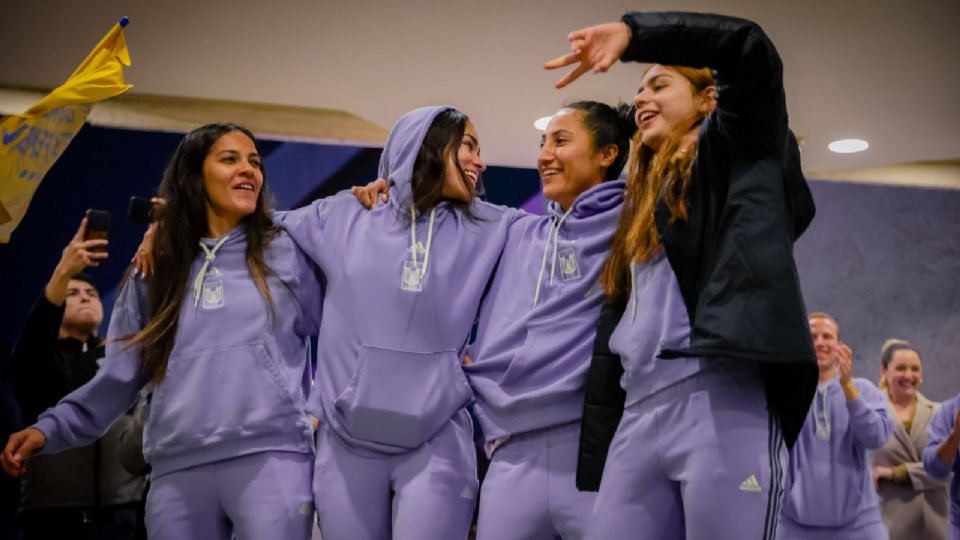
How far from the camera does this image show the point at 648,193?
2.18 m

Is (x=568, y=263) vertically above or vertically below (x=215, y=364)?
above

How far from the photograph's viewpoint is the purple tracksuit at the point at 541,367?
2178 mm

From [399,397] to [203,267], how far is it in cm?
76

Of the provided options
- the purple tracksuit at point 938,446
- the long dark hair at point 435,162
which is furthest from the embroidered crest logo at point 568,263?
the purple tracksuit at point 938,446

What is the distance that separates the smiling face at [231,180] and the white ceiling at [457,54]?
2.04 meters

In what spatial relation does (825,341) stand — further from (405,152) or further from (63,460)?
(63,460)

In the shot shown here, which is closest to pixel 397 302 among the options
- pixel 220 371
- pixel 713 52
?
pixel 220 371

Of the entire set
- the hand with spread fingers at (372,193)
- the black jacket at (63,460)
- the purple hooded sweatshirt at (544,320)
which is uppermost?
the hand with spread fingers at (372,193)

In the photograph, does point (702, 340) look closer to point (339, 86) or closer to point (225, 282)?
point (225, 282)

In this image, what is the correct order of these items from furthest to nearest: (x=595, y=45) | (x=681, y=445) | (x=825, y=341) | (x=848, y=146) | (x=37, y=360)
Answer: (x=848, y=146) < (x=825, y=341) < (x=37, y=360) < (x=681, y=445) < (x=595, y=45)

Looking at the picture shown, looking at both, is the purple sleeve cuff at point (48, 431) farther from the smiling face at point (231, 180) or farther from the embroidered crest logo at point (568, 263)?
the embroidered crest logo at point (568, 263)

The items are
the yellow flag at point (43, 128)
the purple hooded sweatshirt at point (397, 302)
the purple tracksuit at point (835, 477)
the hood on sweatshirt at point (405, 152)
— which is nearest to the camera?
the purple hooded sweatshirt at point (397, 302)

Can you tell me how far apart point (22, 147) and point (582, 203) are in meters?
1.81

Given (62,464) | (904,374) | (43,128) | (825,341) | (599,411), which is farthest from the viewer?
(904,374)
